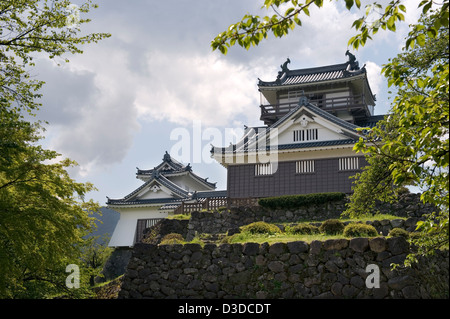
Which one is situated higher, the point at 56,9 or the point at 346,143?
the point at 346,143

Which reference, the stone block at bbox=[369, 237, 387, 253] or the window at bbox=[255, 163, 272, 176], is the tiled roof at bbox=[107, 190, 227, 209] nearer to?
the window at bbox=[255, 163, 272, 176]

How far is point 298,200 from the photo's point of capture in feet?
77.9

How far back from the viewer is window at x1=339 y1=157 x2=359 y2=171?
2622 centimetres

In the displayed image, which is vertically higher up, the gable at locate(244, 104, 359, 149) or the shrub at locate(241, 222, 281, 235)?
the gable at locate(244, 104, 359, 149)

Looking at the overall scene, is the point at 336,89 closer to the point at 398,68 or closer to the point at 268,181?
the point at 268,181

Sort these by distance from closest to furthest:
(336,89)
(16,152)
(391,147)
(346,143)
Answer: (391,147)
(16,152)
(346,143)
(336,89)

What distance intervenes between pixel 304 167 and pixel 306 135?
2376 mm

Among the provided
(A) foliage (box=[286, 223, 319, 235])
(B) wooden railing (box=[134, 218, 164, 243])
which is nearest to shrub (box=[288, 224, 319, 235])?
(A) foliage (box=[286, 223, 319, 235])

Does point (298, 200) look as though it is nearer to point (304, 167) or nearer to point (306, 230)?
point (304, 167)

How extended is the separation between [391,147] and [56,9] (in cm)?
965

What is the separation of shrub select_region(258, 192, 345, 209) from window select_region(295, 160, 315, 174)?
3.63m

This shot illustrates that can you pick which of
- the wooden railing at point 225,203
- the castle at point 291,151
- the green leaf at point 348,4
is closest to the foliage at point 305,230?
the wooden railing at point 225,203
